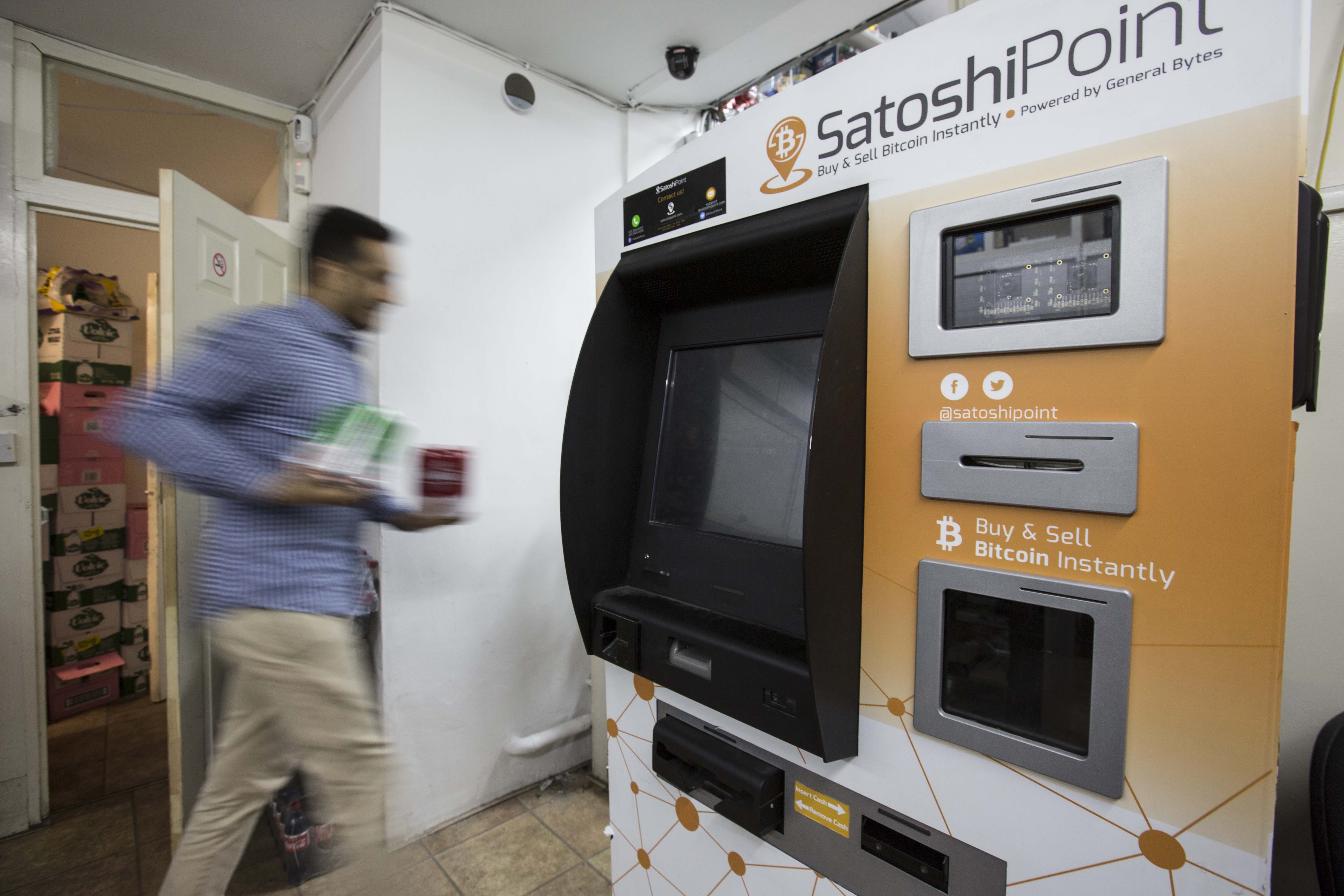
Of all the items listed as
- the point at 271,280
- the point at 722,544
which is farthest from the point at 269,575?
the point at 271,280

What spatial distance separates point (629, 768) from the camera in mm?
1435

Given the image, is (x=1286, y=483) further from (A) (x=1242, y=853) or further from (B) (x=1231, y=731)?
(A) (x=1242, y=853)

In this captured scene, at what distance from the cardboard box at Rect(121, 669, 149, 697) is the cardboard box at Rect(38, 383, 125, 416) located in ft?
4.63

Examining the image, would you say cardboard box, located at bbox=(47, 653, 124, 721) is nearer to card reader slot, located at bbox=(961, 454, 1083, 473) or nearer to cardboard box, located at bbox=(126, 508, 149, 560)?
cardboard box, located at bbox=(126, 508, 149, 560)

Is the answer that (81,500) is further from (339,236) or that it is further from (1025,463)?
(1025,463)

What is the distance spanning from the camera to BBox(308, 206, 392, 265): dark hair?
4.44 ft

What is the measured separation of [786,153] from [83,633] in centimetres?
412

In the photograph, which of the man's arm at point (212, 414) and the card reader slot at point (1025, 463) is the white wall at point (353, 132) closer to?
the man's arm at point (212, 414)

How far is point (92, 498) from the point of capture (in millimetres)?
3193

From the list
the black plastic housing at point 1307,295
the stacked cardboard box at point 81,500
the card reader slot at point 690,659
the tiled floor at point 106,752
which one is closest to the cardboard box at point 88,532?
the stacked cardboard box at point 81,500

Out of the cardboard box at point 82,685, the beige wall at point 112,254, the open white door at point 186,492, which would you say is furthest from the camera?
the beige wall at point 112,254

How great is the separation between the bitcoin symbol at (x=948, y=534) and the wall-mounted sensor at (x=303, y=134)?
2.78 meters

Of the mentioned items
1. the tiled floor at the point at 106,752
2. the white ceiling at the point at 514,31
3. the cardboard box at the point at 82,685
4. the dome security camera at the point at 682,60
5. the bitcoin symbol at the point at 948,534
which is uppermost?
the white ceiling at the point at 514,31

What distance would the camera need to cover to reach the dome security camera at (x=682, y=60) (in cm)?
205
